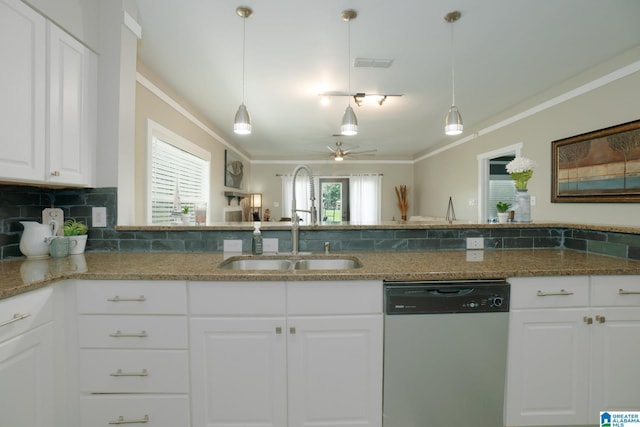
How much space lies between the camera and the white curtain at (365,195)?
305 inches

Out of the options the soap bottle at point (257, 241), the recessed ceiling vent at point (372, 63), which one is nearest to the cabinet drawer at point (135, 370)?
the soap bottle at point (257, 241)

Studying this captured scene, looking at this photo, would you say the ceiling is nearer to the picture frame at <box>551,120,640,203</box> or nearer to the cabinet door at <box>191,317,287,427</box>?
the picture frame at <box>551,120,640,203</box>

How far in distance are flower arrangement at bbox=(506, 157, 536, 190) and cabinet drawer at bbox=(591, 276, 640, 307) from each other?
2.61 ft

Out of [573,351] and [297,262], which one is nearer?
[573,351]

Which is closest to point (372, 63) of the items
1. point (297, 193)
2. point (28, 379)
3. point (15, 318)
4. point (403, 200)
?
point (15, 318)

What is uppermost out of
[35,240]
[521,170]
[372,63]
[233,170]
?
[372,63]

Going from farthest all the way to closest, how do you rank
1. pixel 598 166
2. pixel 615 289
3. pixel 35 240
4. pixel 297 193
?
pixel 297 193 < pixel 598 166 < pixel 35 240 < pixel 615 289

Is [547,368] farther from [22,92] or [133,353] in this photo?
[22,92]

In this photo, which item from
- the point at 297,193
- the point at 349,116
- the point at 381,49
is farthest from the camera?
the point at 297,193

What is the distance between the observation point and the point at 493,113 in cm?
431

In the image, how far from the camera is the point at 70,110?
1.59 metres

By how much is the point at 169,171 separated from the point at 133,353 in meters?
2.49

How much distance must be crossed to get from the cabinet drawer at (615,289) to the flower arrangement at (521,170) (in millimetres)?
796

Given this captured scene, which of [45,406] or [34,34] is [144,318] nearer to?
[45,406]
